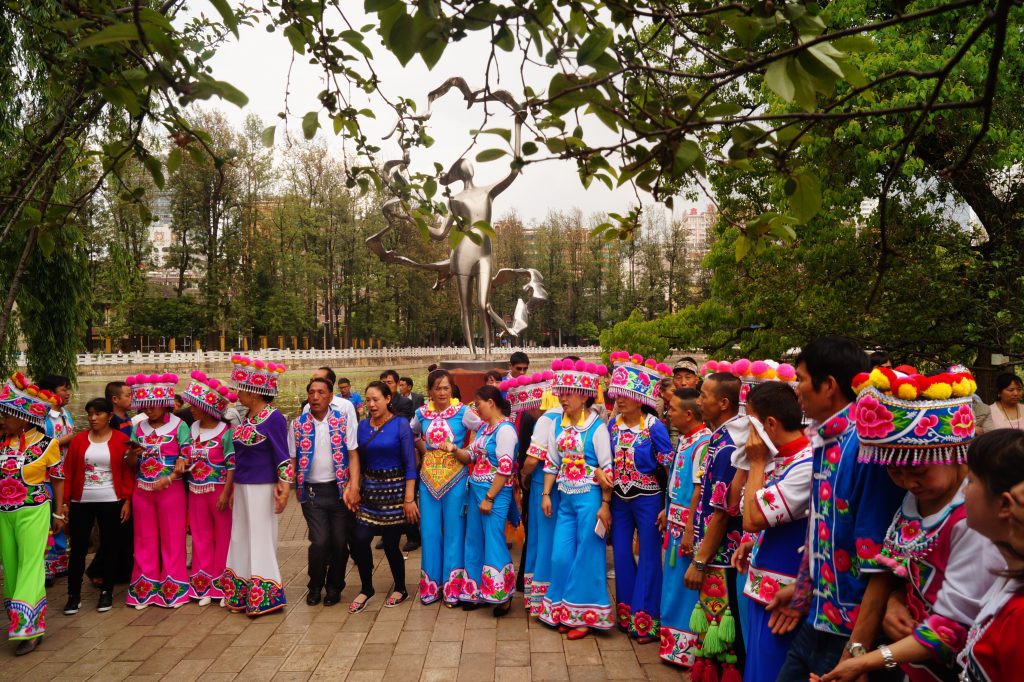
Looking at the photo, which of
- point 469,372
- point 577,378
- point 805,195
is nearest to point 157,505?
point 577,378

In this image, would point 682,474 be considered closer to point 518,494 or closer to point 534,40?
point 518,494

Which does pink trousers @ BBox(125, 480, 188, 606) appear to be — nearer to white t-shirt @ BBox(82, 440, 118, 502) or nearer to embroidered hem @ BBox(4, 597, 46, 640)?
white t-shirt @ BBox(82, 440, 118, 502)

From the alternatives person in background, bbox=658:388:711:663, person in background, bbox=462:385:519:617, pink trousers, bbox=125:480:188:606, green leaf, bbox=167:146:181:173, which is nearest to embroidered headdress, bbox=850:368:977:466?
person in background, bbox=658:388:711:663

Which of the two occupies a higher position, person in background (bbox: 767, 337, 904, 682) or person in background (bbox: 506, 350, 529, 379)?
person in background (bbox: 506, 350, 529, 379)

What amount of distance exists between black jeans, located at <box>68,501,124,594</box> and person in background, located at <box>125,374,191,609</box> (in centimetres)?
20

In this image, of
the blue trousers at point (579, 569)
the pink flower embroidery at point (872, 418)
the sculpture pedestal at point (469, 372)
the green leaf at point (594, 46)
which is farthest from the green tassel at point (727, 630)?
the sculpture pedestal at point (469, 372)

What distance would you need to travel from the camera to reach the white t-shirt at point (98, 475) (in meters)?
5.93

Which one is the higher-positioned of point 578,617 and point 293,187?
point 293,187

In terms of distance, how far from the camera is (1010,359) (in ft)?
27.4

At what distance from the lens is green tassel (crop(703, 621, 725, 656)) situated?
3.79 meters

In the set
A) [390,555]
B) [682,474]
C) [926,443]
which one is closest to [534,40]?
[926,443]

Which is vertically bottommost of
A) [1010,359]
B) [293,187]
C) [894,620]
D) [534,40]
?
[894,620]

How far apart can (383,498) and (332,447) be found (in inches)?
21.3

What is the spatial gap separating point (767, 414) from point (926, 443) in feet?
3.29
